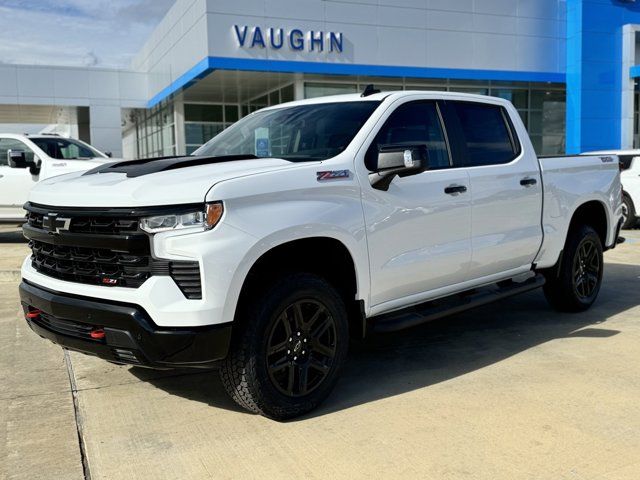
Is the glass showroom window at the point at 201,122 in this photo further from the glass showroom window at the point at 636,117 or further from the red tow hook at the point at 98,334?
the red tow hook at the point at 98,334

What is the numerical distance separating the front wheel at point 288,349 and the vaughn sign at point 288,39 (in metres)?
18.1

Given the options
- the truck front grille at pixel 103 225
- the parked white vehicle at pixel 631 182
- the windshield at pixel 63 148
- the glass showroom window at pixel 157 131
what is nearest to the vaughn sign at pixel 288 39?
the glass showroom window at pixel 157 131

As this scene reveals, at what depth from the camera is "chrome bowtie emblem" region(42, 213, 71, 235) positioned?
3.78 meters

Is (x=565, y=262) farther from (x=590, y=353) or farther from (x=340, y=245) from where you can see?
(x=340, y=245)

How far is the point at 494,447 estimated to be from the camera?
3512 millimetres

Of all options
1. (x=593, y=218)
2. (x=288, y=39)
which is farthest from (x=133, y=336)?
(x=288, y=39)

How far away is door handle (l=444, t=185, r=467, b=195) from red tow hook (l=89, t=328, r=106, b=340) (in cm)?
248

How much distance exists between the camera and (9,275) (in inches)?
342

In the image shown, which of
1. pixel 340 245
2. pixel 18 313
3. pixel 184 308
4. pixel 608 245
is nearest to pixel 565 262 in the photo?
pixel 608 245

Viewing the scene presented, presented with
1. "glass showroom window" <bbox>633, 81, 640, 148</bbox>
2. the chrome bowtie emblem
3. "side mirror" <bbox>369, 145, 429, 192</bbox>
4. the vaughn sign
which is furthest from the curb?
"glass showroom window" <bbox>633, 81, 640, 148</bbox>

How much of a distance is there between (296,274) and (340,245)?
37cm

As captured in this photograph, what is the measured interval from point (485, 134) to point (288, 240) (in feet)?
7.85

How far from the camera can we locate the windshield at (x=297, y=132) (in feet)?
14.7

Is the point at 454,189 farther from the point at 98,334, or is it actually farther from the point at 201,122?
the point at 201,122
